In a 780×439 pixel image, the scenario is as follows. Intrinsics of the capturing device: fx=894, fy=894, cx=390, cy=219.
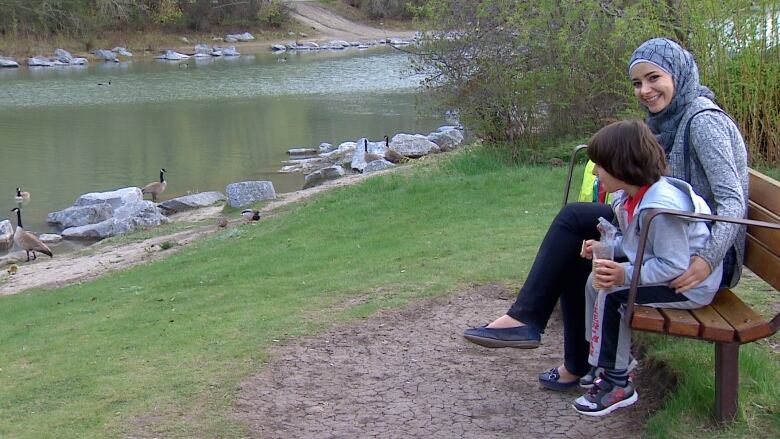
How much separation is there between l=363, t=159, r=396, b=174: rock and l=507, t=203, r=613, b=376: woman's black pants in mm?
13305

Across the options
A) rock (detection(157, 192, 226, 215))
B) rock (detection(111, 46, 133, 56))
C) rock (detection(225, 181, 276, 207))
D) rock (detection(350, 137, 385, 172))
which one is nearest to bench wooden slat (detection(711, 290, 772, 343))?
rock (detection(225, 181, 276, 207))

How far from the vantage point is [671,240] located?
3.26 meters

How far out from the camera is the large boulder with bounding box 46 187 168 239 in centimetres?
1431

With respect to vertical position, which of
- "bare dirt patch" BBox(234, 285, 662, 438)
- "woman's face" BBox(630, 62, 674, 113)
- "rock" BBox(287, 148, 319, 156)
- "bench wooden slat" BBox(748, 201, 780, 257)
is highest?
"woman's face" BBox(630, 62, 674, 113)

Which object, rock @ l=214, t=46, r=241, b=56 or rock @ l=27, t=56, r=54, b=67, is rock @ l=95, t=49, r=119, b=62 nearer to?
rock @ l=27, t=56, r=54, b=67

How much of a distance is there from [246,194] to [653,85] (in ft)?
36.1

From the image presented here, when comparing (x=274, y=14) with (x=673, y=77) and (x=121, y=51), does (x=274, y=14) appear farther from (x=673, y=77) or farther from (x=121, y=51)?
(x=673, y=77)

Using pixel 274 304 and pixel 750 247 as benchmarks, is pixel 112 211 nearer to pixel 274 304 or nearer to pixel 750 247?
pixel 274 304

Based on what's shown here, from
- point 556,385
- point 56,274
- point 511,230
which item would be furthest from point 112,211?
point 556,385

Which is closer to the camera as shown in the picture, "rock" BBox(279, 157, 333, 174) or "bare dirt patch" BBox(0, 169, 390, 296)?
"bare dirt patch" BBox(0, 169, 390, 296)

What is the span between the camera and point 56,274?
10.8m

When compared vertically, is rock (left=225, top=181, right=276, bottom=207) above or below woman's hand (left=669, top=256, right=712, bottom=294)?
below

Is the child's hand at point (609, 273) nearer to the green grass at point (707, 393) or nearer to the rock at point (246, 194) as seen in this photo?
the green grass at point (707, 393)

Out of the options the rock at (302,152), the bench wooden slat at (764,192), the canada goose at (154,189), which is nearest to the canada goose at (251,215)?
the canada goose at (154,189)
